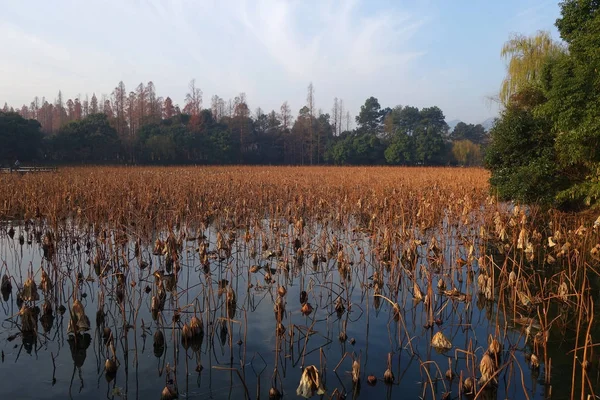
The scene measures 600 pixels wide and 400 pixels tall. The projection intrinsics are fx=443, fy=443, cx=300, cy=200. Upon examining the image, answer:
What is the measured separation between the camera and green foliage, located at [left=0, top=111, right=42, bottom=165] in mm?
24703

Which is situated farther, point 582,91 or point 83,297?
point 582,91

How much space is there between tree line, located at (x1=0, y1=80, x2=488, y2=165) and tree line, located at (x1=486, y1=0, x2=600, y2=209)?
25573 mm

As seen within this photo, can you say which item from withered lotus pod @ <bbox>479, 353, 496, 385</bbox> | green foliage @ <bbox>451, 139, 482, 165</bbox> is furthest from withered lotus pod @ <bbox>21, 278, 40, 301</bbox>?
green foliage @ <bbox>451, 139, 482, 165</bbox>

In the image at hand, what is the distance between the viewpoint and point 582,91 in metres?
7.79

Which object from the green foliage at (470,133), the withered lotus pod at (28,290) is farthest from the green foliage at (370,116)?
the withered lotus pod at (28,290)

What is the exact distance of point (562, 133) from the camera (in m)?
8.39

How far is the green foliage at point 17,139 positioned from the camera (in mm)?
24703

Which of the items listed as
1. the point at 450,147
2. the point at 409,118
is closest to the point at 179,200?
the point at 450,147

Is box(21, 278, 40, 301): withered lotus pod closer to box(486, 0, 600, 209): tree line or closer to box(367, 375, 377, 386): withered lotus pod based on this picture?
box(367, 375, 377, 386): withered lotus pod

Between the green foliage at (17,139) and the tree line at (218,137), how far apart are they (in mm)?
53

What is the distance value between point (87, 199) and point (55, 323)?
5.94 meters

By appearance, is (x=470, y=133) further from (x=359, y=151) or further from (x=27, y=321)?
(x=27, y=321)

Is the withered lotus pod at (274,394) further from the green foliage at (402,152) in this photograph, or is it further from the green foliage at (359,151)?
the green foliage at (359,151)

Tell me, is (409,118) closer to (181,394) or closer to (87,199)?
(87,199)
